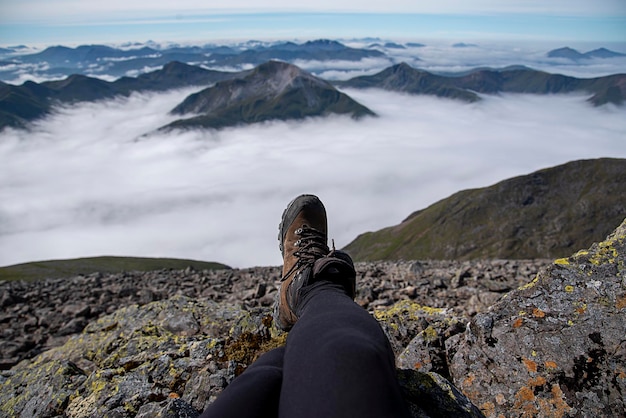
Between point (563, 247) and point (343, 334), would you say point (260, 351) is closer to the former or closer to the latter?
point (343, 334)

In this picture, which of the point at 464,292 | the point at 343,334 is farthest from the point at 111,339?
the point at 464,292

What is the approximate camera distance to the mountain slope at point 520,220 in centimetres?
15112

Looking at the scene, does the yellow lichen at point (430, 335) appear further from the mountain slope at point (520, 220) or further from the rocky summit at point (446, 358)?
the mountain slope at point (520, 220)

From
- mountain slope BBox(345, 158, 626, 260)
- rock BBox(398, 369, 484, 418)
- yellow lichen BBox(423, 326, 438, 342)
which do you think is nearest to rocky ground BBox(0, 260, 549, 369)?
yellow lichen BBox(423, 326, 438, 342)

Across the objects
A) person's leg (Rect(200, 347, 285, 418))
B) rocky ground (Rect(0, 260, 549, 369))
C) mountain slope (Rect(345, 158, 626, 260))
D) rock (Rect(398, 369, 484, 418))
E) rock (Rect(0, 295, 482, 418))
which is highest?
person's leg (Rect(200, 347, 285, 418))

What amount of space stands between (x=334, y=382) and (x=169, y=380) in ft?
13.7

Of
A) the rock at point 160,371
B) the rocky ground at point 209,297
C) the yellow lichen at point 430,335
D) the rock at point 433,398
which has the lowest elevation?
the rocky ground at point 209,297

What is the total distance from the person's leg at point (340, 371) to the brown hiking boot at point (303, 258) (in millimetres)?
1379

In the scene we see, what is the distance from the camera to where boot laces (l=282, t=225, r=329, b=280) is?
265 inches

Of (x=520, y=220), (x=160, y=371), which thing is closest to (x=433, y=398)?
(x=160, y=371)

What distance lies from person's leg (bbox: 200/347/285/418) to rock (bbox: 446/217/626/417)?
2950mm

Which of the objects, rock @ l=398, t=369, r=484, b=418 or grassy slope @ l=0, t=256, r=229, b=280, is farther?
grassy slope @ l=0, t=256, r=229, b=280

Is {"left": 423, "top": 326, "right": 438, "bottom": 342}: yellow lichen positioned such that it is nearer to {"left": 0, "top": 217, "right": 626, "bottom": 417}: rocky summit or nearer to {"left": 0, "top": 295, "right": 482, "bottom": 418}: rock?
{"left": 0, "top": 217, "right": 626, "bottom": 417}: rocky summit

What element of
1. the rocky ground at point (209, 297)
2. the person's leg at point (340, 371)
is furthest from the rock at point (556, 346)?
the rocky ground at point (209, 297)
